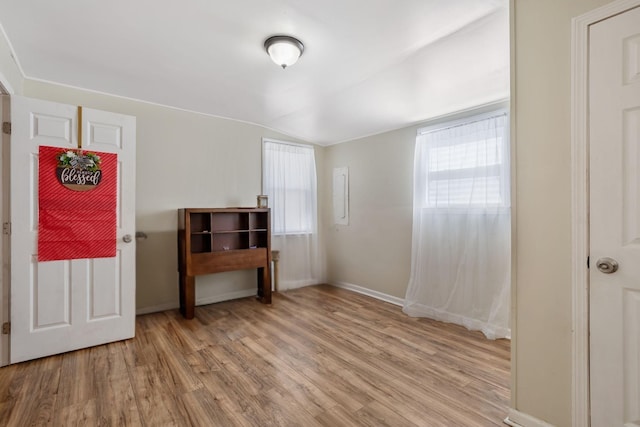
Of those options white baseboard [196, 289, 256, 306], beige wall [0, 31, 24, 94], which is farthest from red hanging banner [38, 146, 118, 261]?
white baseboard [196, 289, 256, 306]

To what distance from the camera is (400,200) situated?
12.9 ft

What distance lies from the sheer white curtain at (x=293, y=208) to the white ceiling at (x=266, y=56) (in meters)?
1.05

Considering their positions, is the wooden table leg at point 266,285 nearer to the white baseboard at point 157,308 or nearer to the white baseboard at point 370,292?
the white baseboard at point 157,308

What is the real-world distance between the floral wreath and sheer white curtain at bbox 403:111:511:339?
10.7 ft

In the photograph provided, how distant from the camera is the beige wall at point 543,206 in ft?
5.09

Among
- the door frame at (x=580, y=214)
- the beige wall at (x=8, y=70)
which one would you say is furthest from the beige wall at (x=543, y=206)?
the beige wall at (x=8, y=70)

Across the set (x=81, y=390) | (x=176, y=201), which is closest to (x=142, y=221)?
(x=176, y=201)

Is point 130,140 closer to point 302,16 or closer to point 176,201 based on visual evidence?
point 176,201

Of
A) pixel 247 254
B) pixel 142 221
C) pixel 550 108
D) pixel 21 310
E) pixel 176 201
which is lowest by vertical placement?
pixel 21 310

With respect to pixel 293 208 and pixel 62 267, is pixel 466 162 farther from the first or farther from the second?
pixel 62 267

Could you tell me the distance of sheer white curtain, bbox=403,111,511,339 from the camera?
2.91 meters

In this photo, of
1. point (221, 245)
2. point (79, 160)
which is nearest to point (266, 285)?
point (221, 245)

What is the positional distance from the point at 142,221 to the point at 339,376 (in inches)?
111

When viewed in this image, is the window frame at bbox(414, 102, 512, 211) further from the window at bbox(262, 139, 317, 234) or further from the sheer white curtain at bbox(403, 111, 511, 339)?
A: the window at bbox(262, 139, 317, 234)
